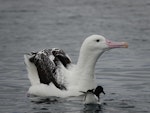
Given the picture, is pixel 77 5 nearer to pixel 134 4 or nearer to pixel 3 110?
pixel 134 4

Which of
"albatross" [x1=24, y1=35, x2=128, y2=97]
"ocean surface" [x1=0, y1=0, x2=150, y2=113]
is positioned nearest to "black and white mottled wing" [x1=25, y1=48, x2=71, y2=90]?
"albatross" [x1=24, y1=35, x2=128, y2=97]

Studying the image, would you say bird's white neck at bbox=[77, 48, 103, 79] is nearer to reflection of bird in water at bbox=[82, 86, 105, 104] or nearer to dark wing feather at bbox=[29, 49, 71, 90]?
reflection of bird in water at bbox=[82, 86, 105, 104]

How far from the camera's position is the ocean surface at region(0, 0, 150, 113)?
1202 cm

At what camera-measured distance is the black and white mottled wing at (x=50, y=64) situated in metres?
12.3

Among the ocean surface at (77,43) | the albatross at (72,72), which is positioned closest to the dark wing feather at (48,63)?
the albatross at (72,72)

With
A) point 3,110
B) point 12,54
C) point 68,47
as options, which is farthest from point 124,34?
point 3,110

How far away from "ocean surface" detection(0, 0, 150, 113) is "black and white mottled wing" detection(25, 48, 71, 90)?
375 mm

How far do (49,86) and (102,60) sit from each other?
434cm

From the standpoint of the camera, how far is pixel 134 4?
80.1 ft

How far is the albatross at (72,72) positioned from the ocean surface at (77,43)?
0.18 metres

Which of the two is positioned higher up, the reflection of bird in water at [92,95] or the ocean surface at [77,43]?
the ocean surface at [77,43]

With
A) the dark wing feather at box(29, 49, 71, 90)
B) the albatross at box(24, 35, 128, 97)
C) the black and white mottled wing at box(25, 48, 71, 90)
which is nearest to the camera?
the albatross at box(24, 35, 128, 97)

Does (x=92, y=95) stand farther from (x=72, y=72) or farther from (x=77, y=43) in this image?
(x=77, y=43)

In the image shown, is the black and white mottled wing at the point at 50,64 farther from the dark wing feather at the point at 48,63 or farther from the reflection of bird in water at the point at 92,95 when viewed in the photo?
the reflection of bird in water at the point at 92,95
